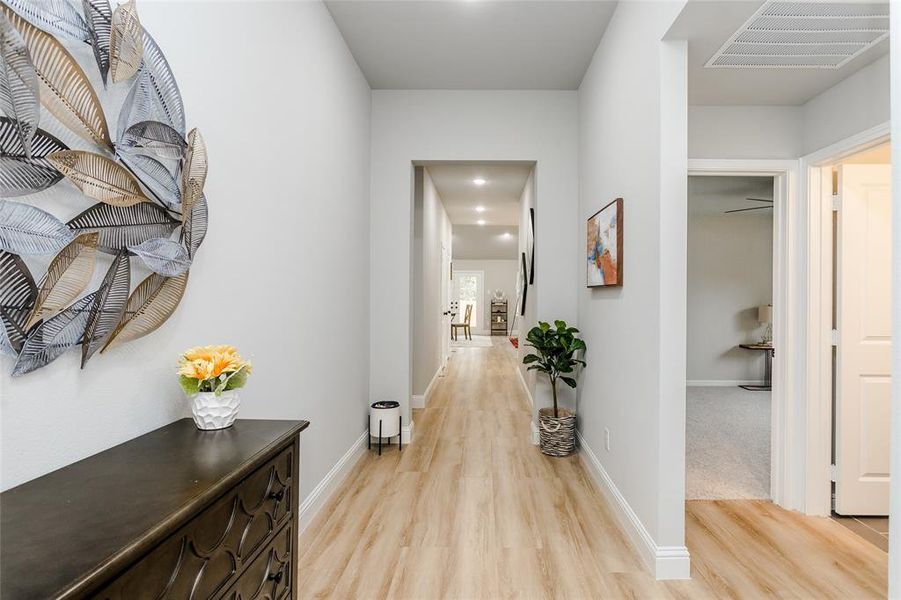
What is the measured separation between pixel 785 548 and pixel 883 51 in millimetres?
2433

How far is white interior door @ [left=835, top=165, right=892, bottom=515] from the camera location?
2.58 meters

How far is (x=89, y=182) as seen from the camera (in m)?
1.06

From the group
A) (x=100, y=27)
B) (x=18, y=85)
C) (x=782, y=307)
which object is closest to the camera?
(x=18, y=85)

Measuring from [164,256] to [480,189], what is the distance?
17.4 ft

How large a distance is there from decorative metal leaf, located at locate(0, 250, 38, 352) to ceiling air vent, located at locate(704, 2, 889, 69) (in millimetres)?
2442

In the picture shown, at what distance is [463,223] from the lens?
9.28 meters

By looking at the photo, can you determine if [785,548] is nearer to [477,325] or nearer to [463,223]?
[463,223]

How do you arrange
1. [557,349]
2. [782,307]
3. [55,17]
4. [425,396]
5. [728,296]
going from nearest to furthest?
1. [55,17]
2. [782,307]
3. [557,349]
4. [425,396]
5. [728,296]

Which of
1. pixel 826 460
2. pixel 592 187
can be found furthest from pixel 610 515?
pixel 592 187

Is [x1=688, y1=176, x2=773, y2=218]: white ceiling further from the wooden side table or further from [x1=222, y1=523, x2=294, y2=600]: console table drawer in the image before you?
[x1=222, y1=523, x2=294, y2=600]: console table drawer

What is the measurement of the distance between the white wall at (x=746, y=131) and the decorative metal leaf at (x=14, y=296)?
3.11m

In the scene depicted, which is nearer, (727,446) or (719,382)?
(727,446)

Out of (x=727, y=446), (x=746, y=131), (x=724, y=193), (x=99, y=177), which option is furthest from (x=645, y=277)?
(x=724, y=193)

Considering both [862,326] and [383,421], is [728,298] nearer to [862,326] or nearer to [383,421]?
[862,326]
